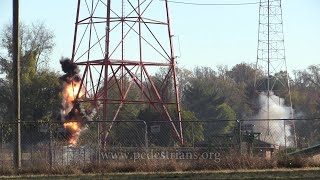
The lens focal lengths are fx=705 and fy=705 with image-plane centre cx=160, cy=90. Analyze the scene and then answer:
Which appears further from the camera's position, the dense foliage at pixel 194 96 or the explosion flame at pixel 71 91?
the dense foliage at pixel 194 96

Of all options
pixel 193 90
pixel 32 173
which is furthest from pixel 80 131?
pixel 193 90

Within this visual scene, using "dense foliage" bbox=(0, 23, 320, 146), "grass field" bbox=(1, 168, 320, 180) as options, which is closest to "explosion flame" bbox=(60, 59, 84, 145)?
"dense foliage" bbox=(0, 23, 320, 146)

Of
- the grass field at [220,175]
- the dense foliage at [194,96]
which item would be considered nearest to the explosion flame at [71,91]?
the dense foliage at [194,96]

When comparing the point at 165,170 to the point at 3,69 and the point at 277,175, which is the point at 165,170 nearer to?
the point at 277,175

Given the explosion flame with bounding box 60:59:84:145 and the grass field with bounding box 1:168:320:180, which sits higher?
the explosion flame with bounding box 60:59:84:145

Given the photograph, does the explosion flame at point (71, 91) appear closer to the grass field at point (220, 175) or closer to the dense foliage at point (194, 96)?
the dense foliage at point (194, 96)

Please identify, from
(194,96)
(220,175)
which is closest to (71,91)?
(220,175)

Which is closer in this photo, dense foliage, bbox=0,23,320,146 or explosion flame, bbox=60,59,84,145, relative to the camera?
explosion flame, bbox=60,59,84,145

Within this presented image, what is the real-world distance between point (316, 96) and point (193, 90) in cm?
2121

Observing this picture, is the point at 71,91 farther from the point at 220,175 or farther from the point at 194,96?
the point at 194,96

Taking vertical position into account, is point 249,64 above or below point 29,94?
above

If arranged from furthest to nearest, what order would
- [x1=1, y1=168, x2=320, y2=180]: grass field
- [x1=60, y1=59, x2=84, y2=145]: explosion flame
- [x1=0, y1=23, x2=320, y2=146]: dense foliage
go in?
[x1=0, y1=23, x2=320, y2=146]: dense foliage → [x1=60, y1=59, x2=84, y2=145]: explosion flame → [x1=1, y1=168, x2=320, y2=180]: grass field

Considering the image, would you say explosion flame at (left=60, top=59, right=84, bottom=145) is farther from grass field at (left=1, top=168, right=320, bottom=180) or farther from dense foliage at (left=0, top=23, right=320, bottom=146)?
grass field at (left=1, top=168, right=320, bottom=180)

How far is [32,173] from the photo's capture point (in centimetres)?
2328
